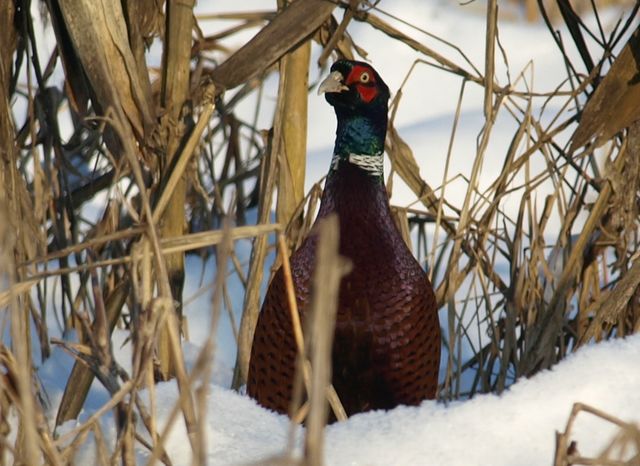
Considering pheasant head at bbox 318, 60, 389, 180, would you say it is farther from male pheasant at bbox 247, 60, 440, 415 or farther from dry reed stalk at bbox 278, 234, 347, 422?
dry reed stalk at bbox 278, 234, 347, 422

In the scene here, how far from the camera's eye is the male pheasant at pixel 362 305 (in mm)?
2443

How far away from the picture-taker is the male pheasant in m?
2.44

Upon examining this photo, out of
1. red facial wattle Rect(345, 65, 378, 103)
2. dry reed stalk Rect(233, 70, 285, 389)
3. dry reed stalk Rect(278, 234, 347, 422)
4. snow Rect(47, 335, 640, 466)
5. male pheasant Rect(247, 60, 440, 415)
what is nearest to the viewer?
dry reed stalk Rect(278, 234, 347, 422)

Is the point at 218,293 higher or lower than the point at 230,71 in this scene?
lower

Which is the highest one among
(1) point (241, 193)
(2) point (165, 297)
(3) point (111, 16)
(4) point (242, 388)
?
(3) point (111, 16)

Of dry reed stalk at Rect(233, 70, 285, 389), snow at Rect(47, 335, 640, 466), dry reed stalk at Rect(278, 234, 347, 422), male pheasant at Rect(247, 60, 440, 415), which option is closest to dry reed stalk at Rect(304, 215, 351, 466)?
dry reed stalk at Rect(278, 234, 347, 422)

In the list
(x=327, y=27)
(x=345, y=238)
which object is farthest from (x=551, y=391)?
(x=327, y=27)

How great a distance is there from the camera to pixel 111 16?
2254 millimetres

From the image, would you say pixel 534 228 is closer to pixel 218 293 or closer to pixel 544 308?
pixel 544 308

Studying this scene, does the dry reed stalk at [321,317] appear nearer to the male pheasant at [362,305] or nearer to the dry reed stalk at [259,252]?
the male pheasant at [362,305]

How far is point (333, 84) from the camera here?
253cm

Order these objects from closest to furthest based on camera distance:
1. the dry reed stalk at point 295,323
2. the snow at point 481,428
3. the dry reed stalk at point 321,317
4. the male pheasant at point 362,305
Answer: the dry reed stalk at point 321,317
the dry reed stalk at point 295,323
the snow at point 481,428
the male pheasant at point 362,305

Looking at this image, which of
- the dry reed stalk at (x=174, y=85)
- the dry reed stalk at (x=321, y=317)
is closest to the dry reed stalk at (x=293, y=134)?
the dry reed stalk at (x=174, y=85)

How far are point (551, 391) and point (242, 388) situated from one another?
166cm
